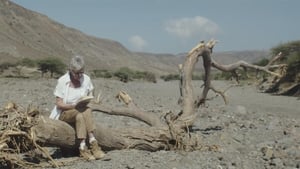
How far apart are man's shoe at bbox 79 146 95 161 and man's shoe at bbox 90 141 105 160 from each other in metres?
0.06

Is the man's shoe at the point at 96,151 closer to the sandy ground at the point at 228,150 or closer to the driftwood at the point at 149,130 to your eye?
the sandy ground at the point at 228,150

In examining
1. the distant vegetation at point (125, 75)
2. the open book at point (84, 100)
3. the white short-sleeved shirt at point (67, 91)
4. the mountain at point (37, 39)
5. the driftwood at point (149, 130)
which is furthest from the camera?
the mountain at point (37, 39)

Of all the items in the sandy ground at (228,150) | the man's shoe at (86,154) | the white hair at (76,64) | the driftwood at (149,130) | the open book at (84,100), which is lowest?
the sandy ground at (228,150)

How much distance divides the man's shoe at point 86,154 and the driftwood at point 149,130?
0.20m

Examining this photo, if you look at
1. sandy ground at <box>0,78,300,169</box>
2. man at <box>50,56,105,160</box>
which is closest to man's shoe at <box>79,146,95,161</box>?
man at <box>50,56,105,160</box>

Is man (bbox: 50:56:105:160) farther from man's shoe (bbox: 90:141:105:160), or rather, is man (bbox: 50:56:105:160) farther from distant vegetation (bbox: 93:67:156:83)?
distant vegetation (bbox: 93:67:156:83)

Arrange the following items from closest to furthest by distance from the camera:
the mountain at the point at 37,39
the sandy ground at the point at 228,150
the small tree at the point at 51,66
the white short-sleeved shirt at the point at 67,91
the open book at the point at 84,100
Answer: the open book at the point at 84,100 → the sandy ground at the point at 228,150 → the white short-sleeved shirt at the point at 67,91 → the small tree at the point at 51,66 → the mountain at the point at 37,39

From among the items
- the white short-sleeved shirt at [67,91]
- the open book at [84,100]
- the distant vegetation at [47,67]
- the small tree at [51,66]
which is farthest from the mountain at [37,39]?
the open book at [84,100]

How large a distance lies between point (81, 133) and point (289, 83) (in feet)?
84.3

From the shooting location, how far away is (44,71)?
57.3m

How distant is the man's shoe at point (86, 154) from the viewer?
838 cm

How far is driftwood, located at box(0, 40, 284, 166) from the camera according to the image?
813 cm

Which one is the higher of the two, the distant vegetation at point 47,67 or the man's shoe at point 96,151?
the distant vegetation at point 47,67

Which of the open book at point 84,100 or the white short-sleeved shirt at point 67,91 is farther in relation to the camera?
the white short-sleeved shirt at point 67,91
